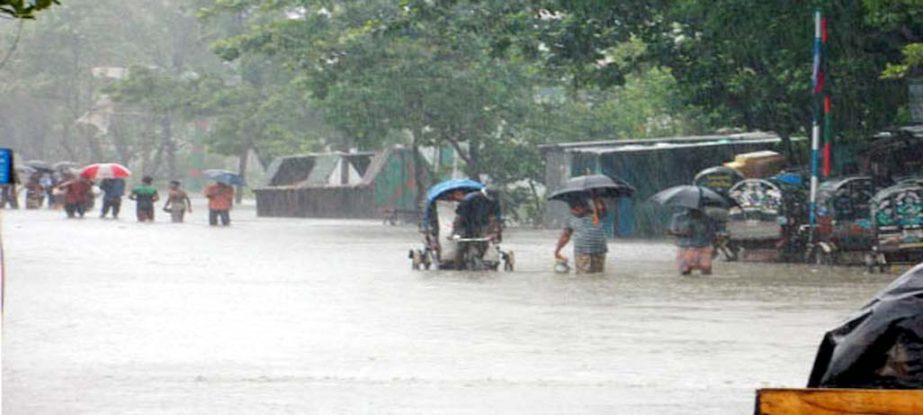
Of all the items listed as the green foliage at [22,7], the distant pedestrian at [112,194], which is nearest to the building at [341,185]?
the distant pedestrian at [112,194]

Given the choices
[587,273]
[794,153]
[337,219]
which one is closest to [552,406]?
[587,273]

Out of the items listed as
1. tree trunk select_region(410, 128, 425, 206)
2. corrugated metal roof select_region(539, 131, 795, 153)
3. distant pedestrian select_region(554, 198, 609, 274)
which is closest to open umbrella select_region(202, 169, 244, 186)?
tree trunk select_region(410, 128, 425, 206)

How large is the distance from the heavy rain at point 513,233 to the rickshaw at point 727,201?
0.17ft

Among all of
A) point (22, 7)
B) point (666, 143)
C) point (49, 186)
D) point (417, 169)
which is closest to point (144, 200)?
point (417, 169)

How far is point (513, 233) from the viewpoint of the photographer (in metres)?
45.3

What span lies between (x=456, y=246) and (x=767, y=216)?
5.55 m

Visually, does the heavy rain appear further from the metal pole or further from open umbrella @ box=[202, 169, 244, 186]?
open umbrella @ box=[202, 169, 244, 186]

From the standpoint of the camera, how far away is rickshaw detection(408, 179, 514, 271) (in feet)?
92.4

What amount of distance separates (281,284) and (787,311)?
7.05 m

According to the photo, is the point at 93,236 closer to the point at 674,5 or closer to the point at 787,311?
the point at 674,5

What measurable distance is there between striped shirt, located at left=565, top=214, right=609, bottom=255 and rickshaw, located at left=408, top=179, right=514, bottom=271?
1170 mm

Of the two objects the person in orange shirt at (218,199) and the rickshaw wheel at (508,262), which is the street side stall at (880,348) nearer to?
the rickshaw wheel at (508,262)

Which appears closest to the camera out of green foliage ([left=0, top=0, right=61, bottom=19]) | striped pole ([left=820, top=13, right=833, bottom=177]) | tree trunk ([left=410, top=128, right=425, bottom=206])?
green foliage ([left=0, top=0, right=61, bottom=19])

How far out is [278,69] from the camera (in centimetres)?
7512
